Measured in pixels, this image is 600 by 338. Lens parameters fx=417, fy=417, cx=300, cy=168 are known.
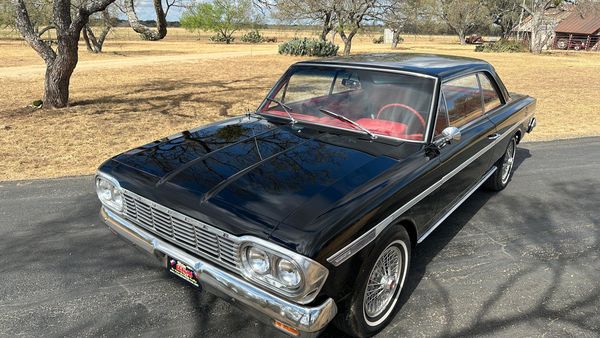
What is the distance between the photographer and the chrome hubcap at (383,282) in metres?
2.54

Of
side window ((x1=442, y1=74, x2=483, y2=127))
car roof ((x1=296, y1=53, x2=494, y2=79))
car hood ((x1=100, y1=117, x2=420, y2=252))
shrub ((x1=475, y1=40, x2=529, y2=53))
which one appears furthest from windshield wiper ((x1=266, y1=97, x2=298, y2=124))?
shrub ((x1=475, y1=40, x2=529, y2=53))

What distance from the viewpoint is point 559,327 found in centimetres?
275

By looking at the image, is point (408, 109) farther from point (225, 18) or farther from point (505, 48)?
point (225, 18)

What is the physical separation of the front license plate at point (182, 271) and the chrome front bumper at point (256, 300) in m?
0.04

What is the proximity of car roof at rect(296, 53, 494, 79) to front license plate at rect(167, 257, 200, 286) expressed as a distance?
223 centimetres

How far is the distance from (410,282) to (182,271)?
5.65 feet

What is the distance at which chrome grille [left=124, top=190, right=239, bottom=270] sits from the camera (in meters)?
2.22

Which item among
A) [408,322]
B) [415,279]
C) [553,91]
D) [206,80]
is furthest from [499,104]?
[206,80]

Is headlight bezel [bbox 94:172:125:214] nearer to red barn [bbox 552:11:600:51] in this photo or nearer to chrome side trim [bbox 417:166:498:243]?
chrome side trim [bbox 417:166:498:243]

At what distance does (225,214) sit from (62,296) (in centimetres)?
163

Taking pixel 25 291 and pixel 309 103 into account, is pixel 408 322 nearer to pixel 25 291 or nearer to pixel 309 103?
pixel 309 103

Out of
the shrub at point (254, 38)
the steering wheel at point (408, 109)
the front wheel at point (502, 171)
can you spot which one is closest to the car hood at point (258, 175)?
the steering wheel at point (408, 109)

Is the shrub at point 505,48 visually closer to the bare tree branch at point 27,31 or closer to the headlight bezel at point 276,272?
the bare tree branch at point 27,31

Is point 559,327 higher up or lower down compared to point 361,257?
lower down
